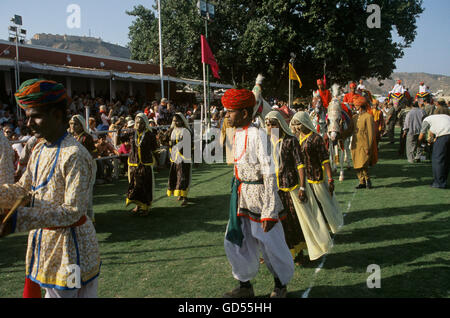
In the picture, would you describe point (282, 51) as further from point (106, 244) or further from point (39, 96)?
point (39, 96)

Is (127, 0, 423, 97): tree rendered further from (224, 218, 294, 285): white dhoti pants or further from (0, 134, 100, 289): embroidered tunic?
(0, 134, 100, 289): embroidered tunic

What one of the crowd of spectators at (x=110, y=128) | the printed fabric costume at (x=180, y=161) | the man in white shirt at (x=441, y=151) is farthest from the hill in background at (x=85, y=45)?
the man in white shirt at (x=441, y=151)

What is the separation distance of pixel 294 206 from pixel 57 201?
324cm

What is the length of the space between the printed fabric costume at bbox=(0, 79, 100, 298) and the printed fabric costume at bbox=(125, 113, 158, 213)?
189 inches

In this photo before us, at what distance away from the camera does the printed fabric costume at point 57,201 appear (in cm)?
226

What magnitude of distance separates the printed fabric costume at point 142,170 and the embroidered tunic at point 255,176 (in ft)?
12.6

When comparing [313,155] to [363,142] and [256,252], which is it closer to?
[256,252]

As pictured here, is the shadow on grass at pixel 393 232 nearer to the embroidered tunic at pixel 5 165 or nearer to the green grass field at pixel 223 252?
the green grass field at pixel 223 252

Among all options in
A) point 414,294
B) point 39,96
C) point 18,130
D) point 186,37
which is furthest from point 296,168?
point 186,37

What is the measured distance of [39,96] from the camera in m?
2.28

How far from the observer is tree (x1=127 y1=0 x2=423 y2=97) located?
23594 mm

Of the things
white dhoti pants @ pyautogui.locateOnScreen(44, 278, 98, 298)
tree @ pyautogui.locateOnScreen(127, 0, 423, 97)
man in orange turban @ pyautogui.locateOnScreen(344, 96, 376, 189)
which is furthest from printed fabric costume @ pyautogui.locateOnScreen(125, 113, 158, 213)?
tree @ pyautogui.locateOnScreen(127, 0, 423, 97)
